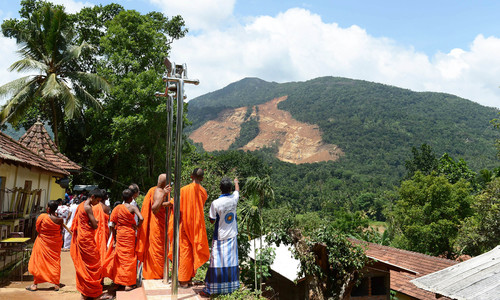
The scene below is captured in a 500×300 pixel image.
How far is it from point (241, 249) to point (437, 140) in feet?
349

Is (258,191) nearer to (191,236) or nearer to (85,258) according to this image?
(191,236)

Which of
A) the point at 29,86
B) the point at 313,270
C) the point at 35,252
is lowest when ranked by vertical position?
the point at 313,270

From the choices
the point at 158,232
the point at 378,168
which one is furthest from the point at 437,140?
the point at 158,232

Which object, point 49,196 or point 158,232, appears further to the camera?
point 49,196

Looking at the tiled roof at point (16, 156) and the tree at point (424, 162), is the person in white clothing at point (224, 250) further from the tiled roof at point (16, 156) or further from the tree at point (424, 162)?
the tree at point (424, 162)

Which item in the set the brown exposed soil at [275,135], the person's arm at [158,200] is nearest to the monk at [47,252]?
the person's arm at [158,200]

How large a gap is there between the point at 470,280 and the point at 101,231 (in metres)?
5.66

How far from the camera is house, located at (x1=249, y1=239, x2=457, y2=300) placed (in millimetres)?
10906

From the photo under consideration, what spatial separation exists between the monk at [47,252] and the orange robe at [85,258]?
78 cm

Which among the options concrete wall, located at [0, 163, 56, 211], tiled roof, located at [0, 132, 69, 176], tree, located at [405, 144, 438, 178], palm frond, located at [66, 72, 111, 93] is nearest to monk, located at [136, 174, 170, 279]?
tiled roof, located at [0, 132, 69, 176]

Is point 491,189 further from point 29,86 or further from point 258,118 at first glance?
point 258,118

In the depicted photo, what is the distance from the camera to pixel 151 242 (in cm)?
606

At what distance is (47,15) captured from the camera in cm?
1819

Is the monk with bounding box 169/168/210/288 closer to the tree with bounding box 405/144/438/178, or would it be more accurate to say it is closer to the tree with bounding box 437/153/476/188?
the tree with bounding box 437/153/476/188
